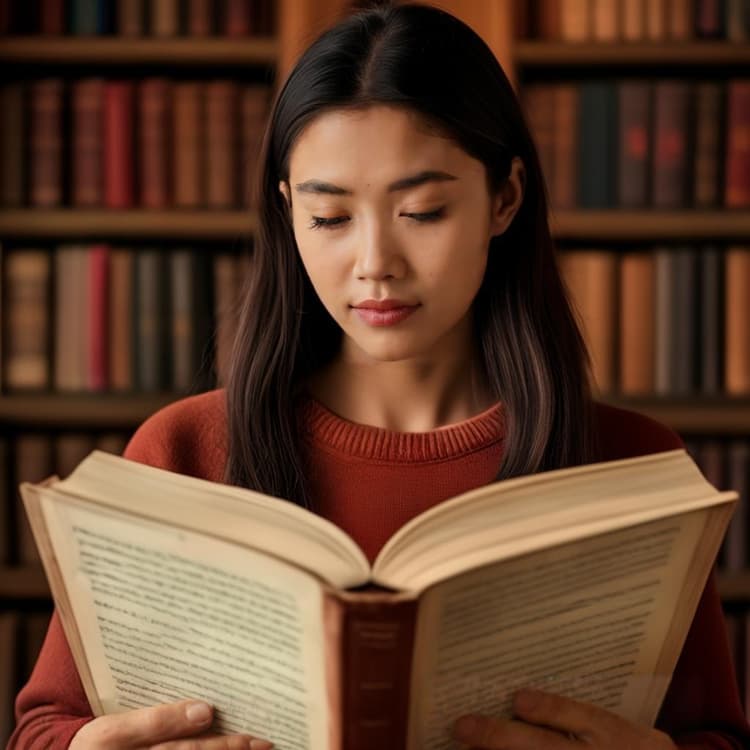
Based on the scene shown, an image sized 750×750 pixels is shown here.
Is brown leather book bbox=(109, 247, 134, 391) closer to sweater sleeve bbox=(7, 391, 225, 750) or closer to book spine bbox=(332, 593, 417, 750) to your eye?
Answer: sweater sleeve bbox=(7, 391, 225, 750)

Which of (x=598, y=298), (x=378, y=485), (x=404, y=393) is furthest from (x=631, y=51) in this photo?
(x=378, y=485)

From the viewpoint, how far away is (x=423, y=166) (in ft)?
2.92

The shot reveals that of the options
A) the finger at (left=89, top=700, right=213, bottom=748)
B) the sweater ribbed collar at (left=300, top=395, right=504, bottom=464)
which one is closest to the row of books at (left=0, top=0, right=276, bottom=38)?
the sweater ribbed collar at (left=300, top=395, right=504, bottom=464)

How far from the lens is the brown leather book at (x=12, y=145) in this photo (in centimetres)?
190

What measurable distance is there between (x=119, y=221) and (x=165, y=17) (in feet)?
1.15

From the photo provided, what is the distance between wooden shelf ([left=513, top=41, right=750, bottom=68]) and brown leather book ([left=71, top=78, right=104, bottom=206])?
706 millimetres

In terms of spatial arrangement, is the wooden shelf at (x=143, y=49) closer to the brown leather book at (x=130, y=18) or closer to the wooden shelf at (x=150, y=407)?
the brown leather book at (x=130, y=18)

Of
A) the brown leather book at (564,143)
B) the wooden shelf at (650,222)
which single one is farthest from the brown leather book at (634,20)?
the wooden shelf at (650,222)

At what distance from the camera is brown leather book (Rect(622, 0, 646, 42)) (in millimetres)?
1892

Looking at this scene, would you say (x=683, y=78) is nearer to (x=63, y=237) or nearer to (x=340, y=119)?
(x=63, y=237)

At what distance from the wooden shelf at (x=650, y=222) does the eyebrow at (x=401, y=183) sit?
104 cm

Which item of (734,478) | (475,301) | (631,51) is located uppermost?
(631,51)

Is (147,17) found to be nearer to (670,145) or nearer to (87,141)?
(87,141)

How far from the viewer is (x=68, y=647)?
0.93 metres
